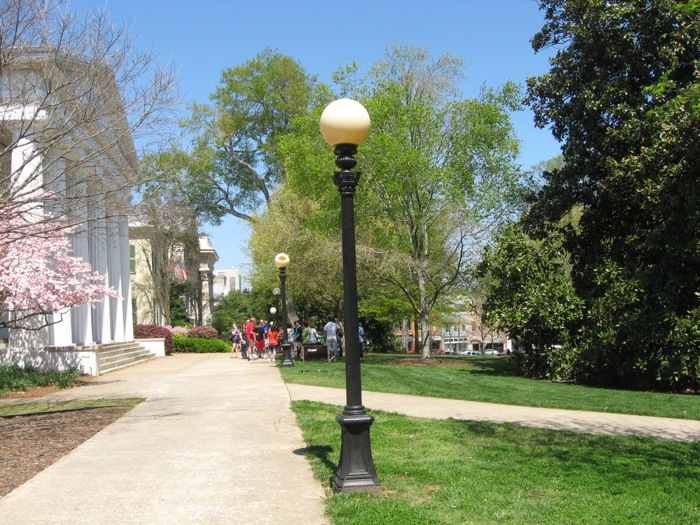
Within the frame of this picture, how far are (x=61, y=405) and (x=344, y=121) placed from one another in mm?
9683

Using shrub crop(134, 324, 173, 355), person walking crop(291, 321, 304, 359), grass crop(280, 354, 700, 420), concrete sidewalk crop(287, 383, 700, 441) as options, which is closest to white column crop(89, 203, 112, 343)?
person walking crop(291, 321, 304, 359)

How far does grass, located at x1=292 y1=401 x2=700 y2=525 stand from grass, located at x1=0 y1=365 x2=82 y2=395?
33.5 feet

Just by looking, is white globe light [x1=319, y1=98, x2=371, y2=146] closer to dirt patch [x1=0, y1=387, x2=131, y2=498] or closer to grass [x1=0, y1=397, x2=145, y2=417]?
dirt patch [x1=0, y1=387, x2=131, y2=498]

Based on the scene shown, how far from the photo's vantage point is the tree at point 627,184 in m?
16.0

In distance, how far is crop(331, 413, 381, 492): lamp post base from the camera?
19.2 feet

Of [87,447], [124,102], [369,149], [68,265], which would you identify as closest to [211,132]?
[369,149]

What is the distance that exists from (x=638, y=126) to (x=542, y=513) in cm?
1442

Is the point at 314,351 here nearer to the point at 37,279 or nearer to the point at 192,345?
the point at 37,279

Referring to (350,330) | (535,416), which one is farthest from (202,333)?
(350,330)

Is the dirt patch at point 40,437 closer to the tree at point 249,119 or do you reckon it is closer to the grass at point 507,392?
the grass at point 507,392

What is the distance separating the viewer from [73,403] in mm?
13562

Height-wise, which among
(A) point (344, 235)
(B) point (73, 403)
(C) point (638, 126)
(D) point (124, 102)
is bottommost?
(B) point (73, 403)

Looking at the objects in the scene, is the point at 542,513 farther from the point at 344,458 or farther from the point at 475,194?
the point at 475,194

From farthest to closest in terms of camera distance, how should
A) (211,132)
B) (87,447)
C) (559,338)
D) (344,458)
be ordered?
1. (211,132)
2. (559,338)
3. (87,447)
4. (344,458)
